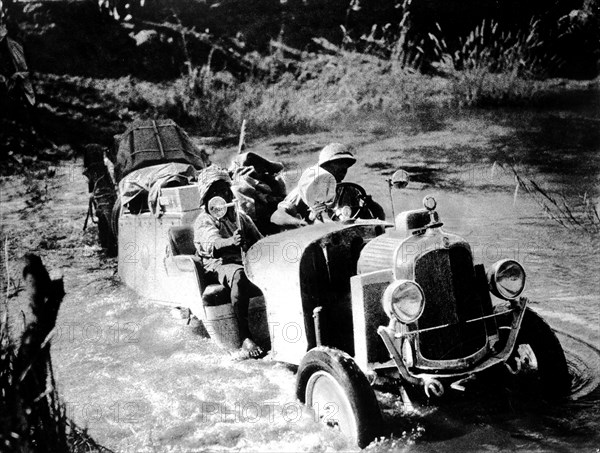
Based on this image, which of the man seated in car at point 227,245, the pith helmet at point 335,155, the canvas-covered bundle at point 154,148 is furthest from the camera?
the canvas-covered bundle at point 154,148

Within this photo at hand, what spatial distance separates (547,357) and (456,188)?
151 centimetres

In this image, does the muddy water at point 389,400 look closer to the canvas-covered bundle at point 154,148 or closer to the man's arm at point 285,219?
the canvas-covered bundle at point 154,148

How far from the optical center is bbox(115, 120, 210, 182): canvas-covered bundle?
11.7ft

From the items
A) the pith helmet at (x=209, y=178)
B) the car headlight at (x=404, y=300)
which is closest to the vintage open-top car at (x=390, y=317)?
the car headlight at (x=404, y=300)

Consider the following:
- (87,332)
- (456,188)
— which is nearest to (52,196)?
(87,332)

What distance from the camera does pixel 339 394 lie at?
2070 mm

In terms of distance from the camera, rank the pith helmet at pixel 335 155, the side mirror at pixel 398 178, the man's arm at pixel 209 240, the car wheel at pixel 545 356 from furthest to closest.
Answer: the pith helmet at pixel 335 155 → the man's arm at pixel 209 240 → the side mirror at pixel 398 178 → the car wheel at pixel 545 356

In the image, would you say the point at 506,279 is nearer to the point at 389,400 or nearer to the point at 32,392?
the point at 389,400

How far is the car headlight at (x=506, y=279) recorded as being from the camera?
7.53 feet

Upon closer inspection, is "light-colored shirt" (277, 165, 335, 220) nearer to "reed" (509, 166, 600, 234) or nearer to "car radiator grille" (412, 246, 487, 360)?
"car radiator grille" (412, 246, 487, 360)

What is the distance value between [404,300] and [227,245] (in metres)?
1.20

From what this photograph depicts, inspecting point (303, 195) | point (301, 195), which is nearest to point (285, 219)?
point (301, 195)

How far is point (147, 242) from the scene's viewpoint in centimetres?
372

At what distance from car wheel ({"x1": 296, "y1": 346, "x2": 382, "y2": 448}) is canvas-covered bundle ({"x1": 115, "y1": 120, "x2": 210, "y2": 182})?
2054mm
